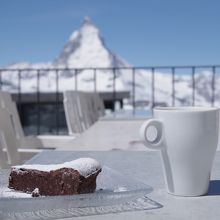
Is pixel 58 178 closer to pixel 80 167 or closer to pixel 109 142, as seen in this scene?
Result: pixel 80 167

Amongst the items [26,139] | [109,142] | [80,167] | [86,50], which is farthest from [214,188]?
[86,50]

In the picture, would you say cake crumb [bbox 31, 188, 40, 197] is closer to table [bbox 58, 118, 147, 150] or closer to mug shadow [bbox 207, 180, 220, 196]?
mug shadow [bbox 207, 180, 220, 196]

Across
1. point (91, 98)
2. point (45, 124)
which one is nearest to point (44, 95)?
point (45, 124)

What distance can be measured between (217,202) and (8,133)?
3.70 feet

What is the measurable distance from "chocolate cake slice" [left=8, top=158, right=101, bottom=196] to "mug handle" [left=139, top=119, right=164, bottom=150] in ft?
0.23

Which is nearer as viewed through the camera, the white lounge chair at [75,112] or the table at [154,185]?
the table at [154,185]

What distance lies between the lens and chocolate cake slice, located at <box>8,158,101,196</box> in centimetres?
53

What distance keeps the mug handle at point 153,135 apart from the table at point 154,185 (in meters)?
0.07

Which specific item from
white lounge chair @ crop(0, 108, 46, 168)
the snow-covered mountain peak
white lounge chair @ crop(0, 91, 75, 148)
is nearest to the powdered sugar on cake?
white lounge chair @ crop(0, 108, 46, 168)

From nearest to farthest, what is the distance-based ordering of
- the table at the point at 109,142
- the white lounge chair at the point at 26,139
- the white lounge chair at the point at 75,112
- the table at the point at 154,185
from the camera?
the table at the point at 154,185 → the table at the point at 109,142 → the white lounge chair at the point at 26,139 → the white lounge chair at the point at 75,112

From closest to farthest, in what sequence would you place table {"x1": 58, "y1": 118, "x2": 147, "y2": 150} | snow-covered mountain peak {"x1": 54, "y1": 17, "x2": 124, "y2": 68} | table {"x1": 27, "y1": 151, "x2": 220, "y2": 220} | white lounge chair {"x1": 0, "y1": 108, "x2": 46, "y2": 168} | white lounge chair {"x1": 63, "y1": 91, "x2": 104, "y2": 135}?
table {"x1": 27, "y1": 151, "x2": 220, "y2": 220}
table {"x1": 58, "y1": 118, "x2": 147, "y2": 150}
white lounge chair {"x1": 0, "y1": 108, "x2": 46, "y2": 168}
white lounge chair {"x1": 63, "y1": 91, "x2": 104, "y2": 135}
snow-covered mountain peak {"x1": 54, "y1": 17, "x2": 124, "y2": 68}

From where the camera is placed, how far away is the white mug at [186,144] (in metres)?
0.57

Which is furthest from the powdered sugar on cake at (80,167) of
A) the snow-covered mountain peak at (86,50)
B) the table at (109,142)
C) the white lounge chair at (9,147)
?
the snow-covered mountain peak at (86,50)

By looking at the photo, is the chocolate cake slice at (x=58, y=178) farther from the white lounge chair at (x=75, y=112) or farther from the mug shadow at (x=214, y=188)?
the white lounge chair at (x=75, y=112)
